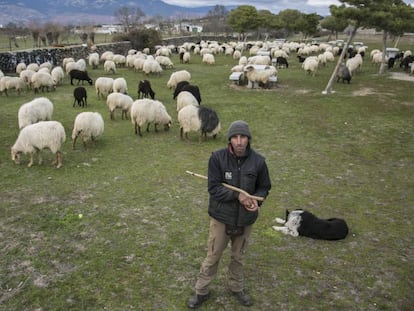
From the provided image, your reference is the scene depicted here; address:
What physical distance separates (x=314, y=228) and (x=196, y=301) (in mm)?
2395

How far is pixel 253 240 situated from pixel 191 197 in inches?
72.3

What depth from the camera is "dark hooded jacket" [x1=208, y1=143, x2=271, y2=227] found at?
3.44 m

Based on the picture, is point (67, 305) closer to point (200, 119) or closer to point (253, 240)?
point (253, 240)

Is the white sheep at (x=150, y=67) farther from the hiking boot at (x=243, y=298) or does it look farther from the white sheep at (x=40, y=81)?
the hiking boot at (x=243, y=298)

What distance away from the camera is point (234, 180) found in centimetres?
346

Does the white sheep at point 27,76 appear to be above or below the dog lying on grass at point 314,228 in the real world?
above

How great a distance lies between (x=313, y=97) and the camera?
53.2 ft

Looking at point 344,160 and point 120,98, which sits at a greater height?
point 120,98

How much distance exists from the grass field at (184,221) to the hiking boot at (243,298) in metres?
0.08

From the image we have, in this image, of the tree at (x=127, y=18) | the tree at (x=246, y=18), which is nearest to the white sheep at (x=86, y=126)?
the tree at (x=246, y=18)

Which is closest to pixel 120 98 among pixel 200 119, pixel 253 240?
pixel 200 119

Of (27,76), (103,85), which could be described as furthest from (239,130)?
(27,76)

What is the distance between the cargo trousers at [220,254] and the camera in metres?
3.67

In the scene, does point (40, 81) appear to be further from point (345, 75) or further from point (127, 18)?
point (127, 18)
